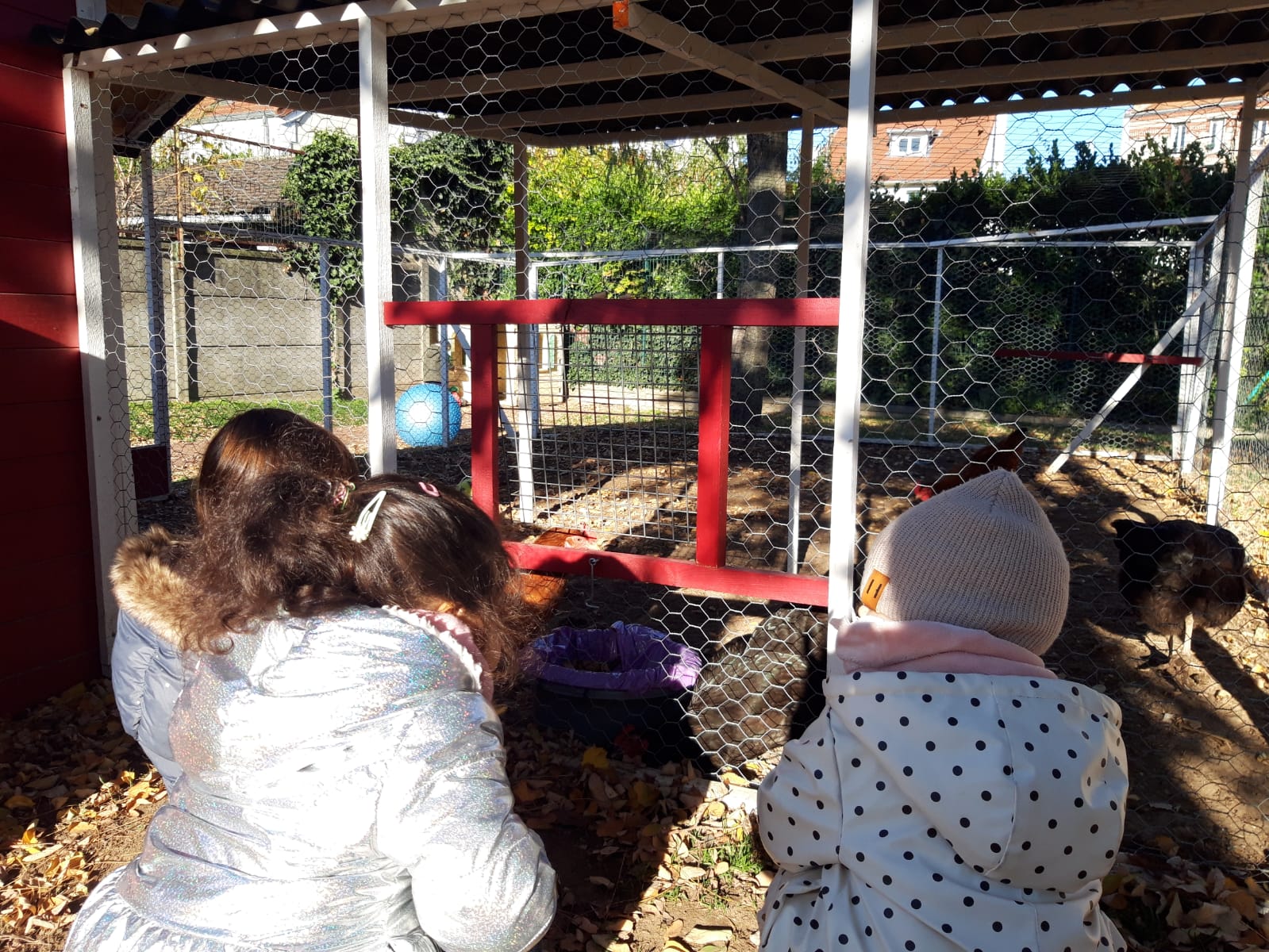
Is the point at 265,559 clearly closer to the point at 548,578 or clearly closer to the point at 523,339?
the point at 548,578

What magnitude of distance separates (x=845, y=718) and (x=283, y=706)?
748 mm

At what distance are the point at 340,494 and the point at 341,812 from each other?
0.44 m

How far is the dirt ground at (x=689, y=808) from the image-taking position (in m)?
2.37

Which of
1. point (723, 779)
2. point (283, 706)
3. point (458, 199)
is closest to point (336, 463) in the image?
point (283, 706)

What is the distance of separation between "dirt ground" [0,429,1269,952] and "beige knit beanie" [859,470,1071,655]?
1375mm

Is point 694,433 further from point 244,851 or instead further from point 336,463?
point 244,851

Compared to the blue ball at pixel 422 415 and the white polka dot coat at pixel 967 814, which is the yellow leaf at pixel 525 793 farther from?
the blue ball at pixel 422 415

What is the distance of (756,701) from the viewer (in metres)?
2.97

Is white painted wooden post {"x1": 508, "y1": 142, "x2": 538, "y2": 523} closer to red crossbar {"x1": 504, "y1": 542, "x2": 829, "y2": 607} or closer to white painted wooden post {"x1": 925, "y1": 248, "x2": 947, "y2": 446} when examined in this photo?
red crossbar {"x1": 504, "y1": 542, "x2": 829, "y2": 607}

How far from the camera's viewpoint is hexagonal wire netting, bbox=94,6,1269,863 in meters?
3.54

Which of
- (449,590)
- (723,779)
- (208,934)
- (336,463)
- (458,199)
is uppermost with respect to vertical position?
(458,199)

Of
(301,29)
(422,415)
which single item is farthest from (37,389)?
(422,415)

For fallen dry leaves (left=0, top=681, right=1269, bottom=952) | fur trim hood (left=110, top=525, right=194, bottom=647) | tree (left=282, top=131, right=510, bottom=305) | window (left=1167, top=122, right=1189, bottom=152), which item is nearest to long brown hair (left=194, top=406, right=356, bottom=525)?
fur trim hood (left=110, top=525, right=194, bottom=647)

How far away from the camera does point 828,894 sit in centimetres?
131
